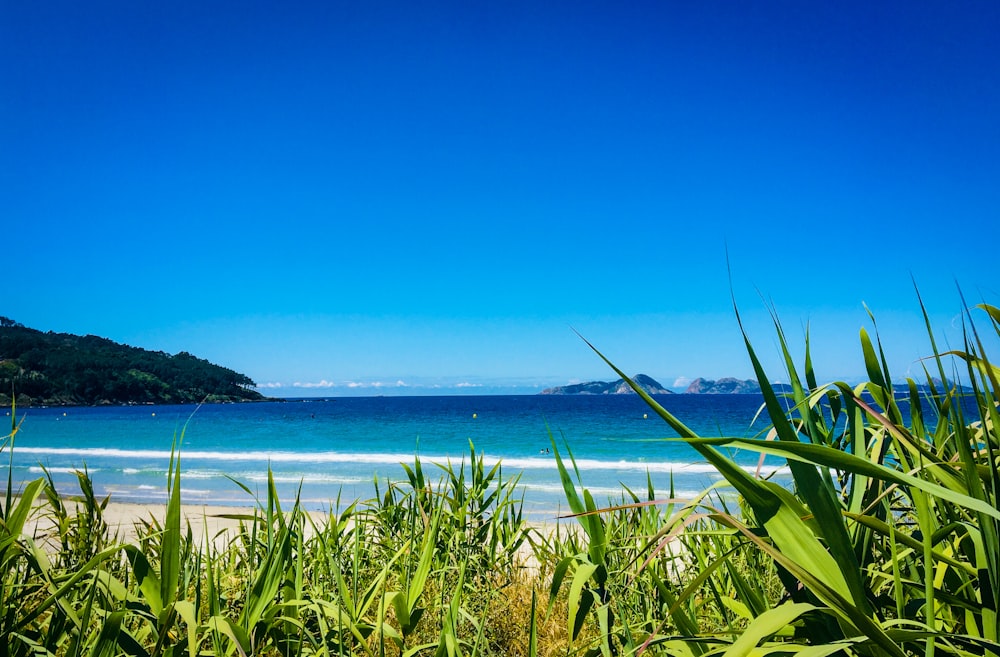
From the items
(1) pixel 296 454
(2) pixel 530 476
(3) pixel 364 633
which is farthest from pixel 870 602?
(1) pixel 296 454

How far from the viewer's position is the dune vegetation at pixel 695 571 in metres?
0.83

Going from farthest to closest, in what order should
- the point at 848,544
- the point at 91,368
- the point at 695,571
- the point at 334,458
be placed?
1. the point at 91,368
2. the point at 334,458
3. the point at 695,571
4. the point at 848,544

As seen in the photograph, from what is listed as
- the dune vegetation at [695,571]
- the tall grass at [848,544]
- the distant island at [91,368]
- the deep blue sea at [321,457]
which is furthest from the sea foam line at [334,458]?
the tall grass at [848,544]

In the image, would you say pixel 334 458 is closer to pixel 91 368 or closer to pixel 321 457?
pixel 321 457

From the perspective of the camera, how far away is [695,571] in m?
2.52

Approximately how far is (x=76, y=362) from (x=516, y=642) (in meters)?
46.9

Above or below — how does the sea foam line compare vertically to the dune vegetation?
below

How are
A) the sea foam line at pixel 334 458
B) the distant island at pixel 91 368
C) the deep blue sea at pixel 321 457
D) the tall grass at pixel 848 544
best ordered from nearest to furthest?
the tall grass at pixel 848 544 < the deep blue sea at pixel 321 457 < the sea foam line at pixel 334 458 < the distant island at pixel 91 368

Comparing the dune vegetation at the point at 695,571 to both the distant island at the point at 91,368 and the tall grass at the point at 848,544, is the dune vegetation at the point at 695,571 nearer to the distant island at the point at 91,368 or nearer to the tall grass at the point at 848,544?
the tall grass at the point at 848,544

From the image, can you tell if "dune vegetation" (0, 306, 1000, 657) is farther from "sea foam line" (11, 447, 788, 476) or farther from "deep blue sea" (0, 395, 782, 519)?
"sea foam line" (11, 447, 788, 476)

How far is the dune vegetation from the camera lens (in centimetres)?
83

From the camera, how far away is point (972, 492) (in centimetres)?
88

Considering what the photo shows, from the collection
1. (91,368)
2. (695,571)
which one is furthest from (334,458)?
(91,368)

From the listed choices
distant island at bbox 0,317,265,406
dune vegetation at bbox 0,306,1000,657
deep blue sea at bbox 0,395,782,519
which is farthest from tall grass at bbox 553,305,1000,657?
distant island at bbox 0,317,265,406
